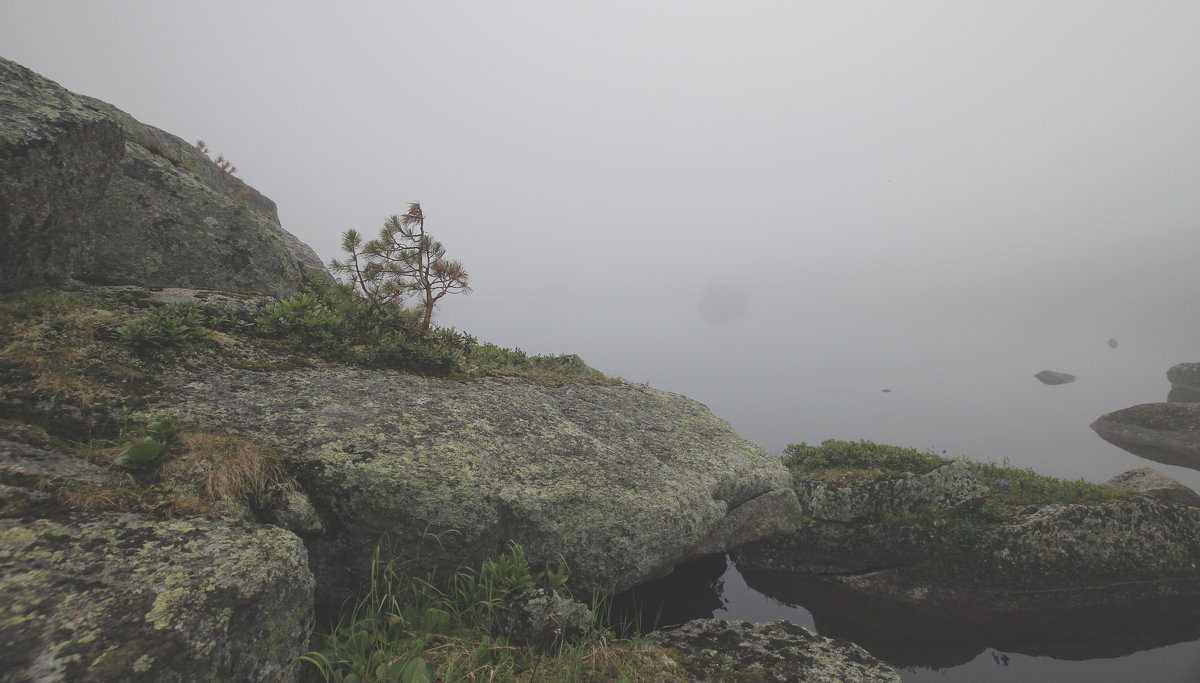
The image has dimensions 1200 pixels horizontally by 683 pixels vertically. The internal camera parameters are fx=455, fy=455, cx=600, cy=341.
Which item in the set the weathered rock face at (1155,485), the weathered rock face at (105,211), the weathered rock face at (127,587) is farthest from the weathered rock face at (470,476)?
the weathered rock face at (1155,485)

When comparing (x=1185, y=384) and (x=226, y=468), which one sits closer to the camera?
(x=226, y=468)

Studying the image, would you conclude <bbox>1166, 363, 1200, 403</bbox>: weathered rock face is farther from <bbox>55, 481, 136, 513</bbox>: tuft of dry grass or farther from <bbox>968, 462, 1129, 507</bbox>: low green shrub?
<bbox>55, 481, 136, 513</bbox>: tuft of dry grass

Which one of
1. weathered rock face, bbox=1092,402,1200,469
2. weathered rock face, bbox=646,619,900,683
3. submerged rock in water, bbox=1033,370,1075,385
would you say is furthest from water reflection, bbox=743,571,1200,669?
submerged rock in water, bbox=1033,370,1075,385

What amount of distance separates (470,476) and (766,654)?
14.9 feet

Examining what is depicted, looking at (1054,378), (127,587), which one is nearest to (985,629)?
(127,587)

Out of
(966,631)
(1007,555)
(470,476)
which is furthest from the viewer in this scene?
(1007,555)

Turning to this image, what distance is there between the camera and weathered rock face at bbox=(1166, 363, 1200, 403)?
45844mm

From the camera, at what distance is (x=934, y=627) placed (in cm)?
823

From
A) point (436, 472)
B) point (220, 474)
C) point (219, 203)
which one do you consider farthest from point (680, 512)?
point (219, 203)

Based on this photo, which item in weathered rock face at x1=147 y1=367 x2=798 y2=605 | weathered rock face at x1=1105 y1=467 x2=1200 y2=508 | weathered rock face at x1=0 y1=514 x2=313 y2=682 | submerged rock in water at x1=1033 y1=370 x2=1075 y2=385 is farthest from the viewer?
submerged rock in water at x1=1033 y1=370 x2=1075 y2=385

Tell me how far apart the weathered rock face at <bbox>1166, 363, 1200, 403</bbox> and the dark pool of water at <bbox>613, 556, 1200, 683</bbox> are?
199ft

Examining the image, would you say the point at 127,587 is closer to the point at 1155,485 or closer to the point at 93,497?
the point at 93,497

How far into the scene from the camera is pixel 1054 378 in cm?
10400

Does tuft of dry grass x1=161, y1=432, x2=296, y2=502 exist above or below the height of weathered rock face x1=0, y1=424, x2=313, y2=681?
above
